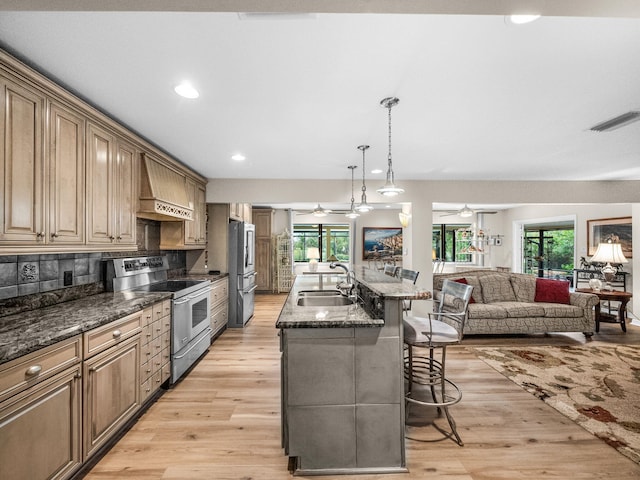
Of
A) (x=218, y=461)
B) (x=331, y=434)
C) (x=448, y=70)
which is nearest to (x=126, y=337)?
(x=218, y=461)

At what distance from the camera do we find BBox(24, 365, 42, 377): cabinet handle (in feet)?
4.46

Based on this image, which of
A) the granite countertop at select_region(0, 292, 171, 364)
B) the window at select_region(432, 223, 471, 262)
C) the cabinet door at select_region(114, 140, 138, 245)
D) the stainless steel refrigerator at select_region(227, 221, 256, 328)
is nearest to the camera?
the granite countertop at select_region(0, 292, 171, 364)

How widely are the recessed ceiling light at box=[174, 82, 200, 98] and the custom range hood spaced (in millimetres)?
1235

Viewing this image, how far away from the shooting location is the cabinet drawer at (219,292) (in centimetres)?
408

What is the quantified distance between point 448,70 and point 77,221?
8.74 feet

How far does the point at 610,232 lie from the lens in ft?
18.4

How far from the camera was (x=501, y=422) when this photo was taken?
2.30 metres

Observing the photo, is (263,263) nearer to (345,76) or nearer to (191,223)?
(191,223)

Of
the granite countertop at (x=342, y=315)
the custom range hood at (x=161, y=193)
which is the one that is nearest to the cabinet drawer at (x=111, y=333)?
the granite countertop at (x=342, y=315)

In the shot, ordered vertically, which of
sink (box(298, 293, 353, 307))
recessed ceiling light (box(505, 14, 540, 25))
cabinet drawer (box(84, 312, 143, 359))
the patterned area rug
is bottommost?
the patterned area rug

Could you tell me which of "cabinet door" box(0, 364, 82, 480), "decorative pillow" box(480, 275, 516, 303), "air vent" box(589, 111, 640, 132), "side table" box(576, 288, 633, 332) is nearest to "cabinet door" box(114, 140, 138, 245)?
"cabinet door" box(0, 364, 82, 480)

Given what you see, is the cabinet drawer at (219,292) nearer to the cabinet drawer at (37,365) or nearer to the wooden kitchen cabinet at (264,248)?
the cabinet drawer at (37,365)

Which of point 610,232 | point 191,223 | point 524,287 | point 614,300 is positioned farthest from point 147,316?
point 610,232

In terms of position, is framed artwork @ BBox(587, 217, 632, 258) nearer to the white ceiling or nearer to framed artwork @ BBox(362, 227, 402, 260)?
the white ceiling
